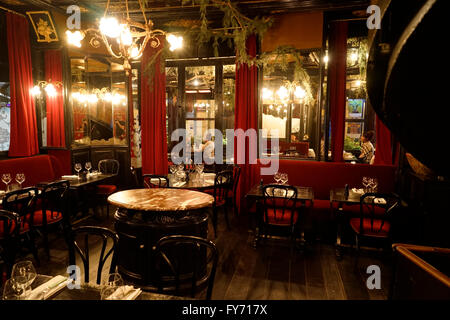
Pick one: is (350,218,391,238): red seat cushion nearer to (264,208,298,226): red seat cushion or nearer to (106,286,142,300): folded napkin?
(264,208,298,226): red seat cushion

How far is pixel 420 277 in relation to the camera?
1.78m

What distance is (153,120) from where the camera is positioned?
20.9 feet

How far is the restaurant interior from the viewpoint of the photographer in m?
1.57

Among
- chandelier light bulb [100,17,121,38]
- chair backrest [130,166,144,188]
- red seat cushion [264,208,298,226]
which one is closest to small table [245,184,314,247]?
red seat cushion [264,208,298,226]

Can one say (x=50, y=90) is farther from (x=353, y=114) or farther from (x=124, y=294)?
(x=353, y=114)

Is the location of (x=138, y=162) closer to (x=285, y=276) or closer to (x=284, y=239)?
(x=284, y=239)

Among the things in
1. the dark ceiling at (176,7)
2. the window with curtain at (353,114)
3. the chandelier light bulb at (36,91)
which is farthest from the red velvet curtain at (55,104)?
the window with curtain at (353,114)

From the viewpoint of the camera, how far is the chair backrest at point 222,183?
4566mm

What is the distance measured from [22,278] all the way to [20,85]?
16.0 ft

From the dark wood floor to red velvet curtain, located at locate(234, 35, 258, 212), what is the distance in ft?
4.61

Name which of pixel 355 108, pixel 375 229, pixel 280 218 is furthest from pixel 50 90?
pixel 355 108

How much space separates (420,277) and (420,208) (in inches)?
83.8

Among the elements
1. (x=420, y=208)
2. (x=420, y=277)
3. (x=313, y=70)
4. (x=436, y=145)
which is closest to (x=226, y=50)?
(x=313, y=70)

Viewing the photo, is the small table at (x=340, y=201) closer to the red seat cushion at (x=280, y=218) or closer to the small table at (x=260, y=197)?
the small table at (x=260, y=197)
